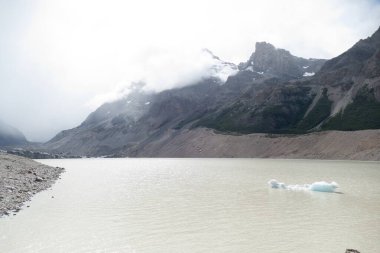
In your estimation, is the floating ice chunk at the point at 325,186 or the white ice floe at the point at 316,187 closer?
the floating ice chunk at the point at 325,186

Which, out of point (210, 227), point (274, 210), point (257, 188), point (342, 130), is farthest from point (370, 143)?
point (210, 227)

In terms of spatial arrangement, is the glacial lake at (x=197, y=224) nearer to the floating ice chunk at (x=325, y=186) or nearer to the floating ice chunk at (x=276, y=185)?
the floating ice chunk at (x=325, y=186)

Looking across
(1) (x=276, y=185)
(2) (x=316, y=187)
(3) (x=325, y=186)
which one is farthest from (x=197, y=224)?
(1) (x=276, y=185)

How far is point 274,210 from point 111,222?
14.7 meters

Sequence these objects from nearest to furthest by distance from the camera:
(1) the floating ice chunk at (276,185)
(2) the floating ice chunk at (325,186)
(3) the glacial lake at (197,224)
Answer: (3) the glacial lake at (197,224), (2) the floating ice chunk at (325,186), (1) the floating ice chunk at (276,185)

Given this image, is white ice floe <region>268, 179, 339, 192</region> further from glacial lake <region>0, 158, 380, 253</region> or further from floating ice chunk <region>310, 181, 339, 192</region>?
glacial lake <region>0, 158, 380, 253</region>

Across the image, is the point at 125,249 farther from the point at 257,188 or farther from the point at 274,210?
the point at 257,188

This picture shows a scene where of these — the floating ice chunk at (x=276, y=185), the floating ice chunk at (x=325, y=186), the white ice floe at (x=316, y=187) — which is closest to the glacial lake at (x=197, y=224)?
the floating ice chunk at (x=325, y=186)

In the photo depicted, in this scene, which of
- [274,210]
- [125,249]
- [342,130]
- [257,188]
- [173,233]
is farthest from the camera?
[342,130]

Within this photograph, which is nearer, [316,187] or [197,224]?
[197,224]

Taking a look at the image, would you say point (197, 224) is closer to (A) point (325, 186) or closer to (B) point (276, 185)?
(A) point (325, 186)

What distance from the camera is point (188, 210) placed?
122 ft

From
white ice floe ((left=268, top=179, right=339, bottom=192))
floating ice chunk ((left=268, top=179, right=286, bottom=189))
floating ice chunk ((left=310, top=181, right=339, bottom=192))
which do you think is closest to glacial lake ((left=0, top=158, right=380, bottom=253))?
floating ice chunk ((left=310, top=181, right=339, bottom=192))

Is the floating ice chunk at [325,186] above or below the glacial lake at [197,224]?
above
